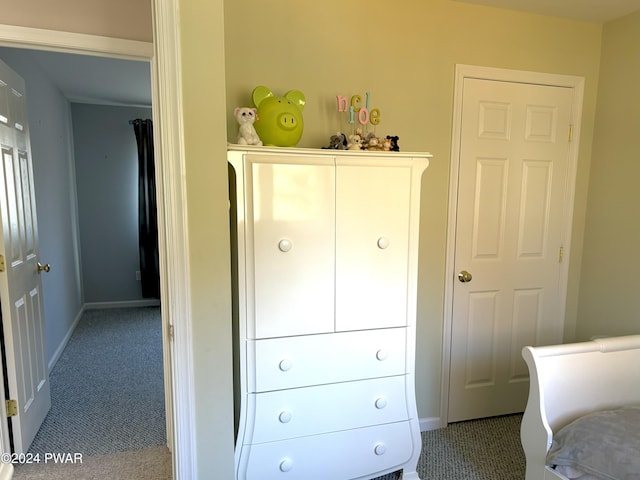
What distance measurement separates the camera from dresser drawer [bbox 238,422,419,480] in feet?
5.46

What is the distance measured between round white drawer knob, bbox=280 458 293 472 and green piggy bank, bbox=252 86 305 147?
1348 millimetres

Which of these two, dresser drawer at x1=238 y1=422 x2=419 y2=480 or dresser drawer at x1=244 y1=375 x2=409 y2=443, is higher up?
dresser drawer at x1=244 y1=375 x2=409 y2=443

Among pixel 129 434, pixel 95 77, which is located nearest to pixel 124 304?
pixel 95 77

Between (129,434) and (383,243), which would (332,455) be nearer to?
(383,243)

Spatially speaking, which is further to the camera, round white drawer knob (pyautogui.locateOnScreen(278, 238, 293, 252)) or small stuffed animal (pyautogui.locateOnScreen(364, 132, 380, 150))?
small stuffed animal (pyautogui.locateOnScreen(364, 132, 380, 150))

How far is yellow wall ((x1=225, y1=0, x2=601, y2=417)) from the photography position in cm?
194

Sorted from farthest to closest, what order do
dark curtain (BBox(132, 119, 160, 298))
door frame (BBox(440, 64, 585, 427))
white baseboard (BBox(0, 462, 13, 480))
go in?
dark curtain (BBox(132, 119, 160, 298)), door frame (BBox(440, 64, 585, 427)), white baseboard (BBox(0, 462, 13, 480))

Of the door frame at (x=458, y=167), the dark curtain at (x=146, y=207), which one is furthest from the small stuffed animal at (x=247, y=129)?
the dark curtain at (x=146, y=207)

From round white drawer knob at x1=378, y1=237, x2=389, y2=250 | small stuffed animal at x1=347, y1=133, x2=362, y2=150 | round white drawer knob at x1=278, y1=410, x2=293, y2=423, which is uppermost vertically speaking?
small stuffed animal at x1=347, y1=133, x2=362, y2=150

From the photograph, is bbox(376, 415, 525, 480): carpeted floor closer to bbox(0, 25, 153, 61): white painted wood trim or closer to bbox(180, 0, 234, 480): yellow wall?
bbox(180, 0, 234, 480): yellow wall

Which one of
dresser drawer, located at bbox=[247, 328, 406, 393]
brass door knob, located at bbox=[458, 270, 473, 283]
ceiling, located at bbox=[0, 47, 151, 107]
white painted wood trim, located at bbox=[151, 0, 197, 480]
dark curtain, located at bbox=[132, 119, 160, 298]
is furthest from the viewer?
dark curtain, located at bbox=[132, 119, 160, 298]

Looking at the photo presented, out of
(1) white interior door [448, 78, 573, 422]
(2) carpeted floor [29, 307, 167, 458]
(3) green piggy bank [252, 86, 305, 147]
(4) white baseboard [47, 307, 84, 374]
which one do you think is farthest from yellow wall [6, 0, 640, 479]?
(4) white baseboard [47, 307, 84, 374]

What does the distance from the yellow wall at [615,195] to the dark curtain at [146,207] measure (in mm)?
4215

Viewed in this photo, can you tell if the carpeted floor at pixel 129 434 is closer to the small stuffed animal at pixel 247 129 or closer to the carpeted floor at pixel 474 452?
the carpeted floor at pixel 474 452
